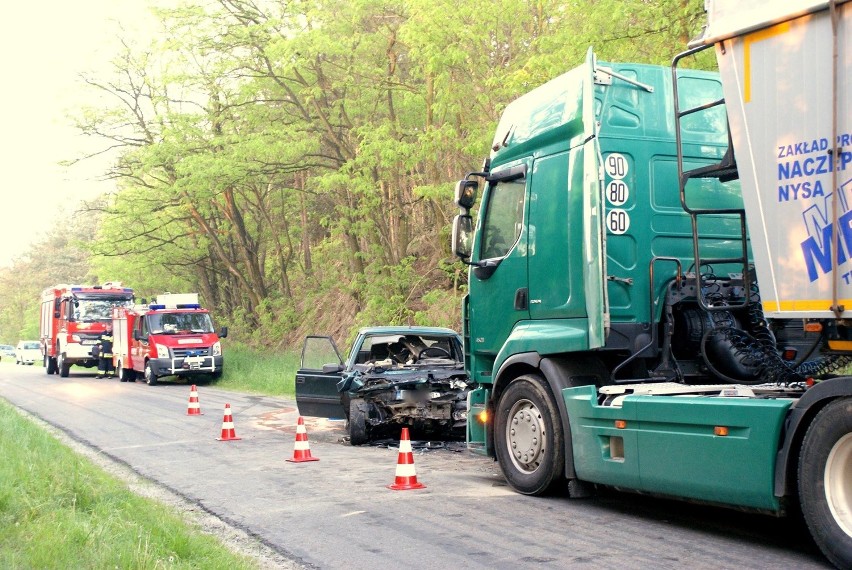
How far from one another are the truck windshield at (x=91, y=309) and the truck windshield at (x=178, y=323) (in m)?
7.05

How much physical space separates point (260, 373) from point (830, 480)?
23.6 m

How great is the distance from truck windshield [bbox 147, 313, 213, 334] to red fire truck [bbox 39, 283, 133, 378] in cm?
710

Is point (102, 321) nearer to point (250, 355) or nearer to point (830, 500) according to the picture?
point (250, 355)

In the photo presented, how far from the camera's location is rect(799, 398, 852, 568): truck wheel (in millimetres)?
5742

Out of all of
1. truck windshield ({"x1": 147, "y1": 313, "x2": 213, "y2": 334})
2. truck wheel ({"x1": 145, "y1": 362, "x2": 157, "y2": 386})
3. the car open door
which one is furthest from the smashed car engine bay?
truck windshield ({"x1": 147, "y1": 313, "x2": 213, "y2": 334})

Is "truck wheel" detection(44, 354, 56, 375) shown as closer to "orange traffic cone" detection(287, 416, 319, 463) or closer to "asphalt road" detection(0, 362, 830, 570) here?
"asphalt road" detection(0, 362, 830, 570)

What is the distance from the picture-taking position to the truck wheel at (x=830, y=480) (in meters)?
5.74

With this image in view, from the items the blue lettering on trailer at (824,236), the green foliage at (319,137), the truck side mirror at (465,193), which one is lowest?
the blue lettering on trailer at (824,236)

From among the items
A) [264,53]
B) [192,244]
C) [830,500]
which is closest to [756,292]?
[830,500]

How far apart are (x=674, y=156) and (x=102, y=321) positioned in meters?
32.6

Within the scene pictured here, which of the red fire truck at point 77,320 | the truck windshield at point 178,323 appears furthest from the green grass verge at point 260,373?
the red fire truck at point 77,320

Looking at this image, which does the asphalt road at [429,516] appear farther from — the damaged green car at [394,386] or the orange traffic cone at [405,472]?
the damaged green car at [394,386]

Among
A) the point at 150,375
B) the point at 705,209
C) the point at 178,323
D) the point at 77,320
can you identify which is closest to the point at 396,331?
the point at 705,209

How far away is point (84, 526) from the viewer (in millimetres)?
6898
